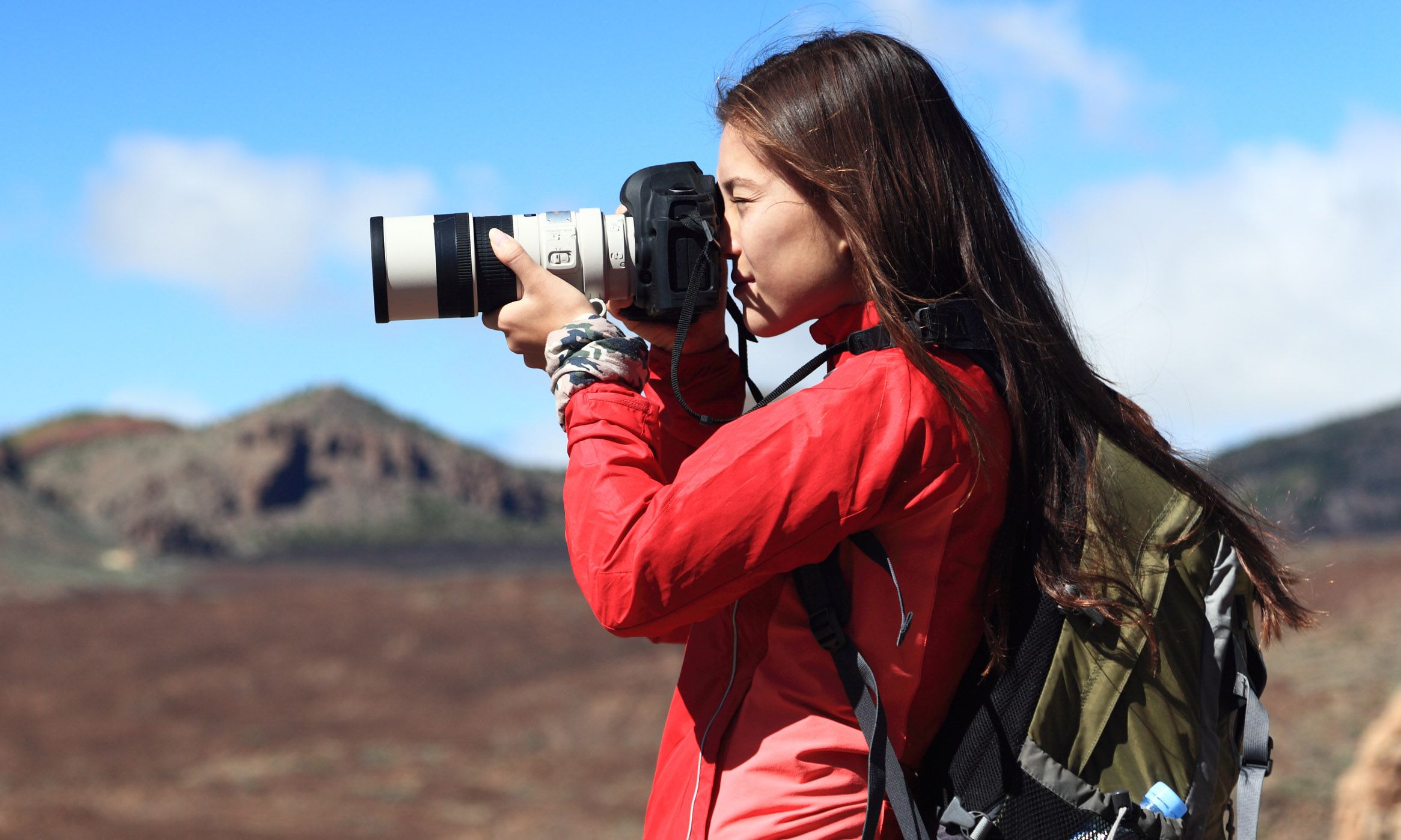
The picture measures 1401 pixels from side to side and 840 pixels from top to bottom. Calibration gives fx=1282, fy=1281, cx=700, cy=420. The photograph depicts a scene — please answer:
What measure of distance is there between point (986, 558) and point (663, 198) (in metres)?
0.68

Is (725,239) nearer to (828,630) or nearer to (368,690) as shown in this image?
(828,630)

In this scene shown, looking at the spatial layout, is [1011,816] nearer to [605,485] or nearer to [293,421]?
[605,485]

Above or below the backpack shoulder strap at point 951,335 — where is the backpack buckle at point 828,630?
below

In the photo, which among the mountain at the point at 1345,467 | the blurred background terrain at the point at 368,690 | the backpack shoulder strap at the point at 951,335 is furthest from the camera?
the mountain at the point at 1345,467

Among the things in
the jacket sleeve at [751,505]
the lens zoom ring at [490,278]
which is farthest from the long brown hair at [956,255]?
the lens zoom ring at [490,278]

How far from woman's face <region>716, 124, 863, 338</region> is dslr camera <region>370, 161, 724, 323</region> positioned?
0.31 feet

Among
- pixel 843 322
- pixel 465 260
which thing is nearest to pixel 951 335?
pixel 843 322

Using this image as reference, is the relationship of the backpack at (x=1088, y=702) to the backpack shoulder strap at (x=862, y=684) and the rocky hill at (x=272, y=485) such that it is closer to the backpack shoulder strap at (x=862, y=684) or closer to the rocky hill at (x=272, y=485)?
the backpack shoulder strap at (x=862, y=684)

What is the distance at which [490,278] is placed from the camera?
190 centimetres

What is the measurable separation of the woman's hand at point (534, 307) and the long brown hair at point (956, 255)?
0.34 metres

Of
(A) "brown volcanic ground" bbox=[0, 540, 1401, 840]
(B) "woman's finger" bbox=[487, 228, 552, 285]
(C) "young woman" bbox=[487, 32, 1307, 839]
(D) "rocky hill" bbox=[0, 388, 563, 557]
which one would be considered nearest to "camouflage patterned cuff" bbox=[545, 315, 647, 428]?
(C) "young woman" bbox=[487, 32, 1307, 839]

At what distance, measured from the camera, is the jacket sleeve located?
1490 millimetres

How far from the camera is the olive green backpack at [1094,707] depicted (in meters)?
1.56

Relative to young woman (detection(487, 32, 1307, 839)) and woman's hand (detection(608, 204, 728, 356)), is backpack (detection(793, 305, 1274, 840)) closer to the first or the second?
young woman (detection(487, 32, 1307, 839))
